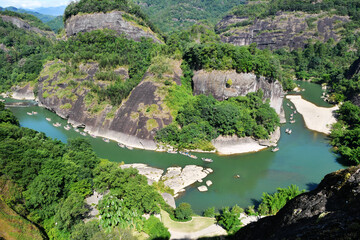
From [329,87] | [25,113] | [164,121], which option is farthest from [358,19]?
[25,113]

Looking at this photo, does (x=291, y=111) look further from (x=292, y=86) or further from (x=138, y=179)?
(x=138, y=179)

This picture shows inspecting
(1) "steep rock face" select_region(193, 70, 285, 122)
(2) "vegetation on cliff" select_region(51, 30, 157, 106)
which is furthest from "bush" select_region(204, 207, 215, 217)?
(2) "vegetation on cliff" select_region(51, 30, 157, 106)

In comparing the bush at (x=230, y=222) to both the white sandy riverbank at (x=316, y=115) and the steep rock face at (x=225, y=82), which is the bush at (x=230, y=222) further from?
the white sandy riverbank at (x=316, y=115)

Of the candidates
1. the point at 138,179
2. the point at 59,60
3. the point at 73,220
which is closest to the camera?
the point at 73,220

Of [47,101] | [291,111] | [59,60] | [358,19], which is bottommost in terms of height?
[291,111]

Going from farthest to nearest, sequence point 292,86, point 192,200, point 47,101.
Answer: point 292,86, point 47,101, point 192,200

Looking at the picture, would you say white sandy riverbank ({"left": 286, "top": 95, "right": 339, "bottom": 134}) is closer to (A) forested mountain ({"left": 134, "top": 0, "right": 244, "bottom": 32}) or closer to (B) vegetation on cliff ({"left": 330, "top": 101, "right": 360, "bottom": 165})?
(B) vegetation on cliff ({"left": 330, "top": 101, "right": 360, "bottom": 165})

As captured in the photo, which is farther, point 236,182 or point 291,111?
point 291,111
